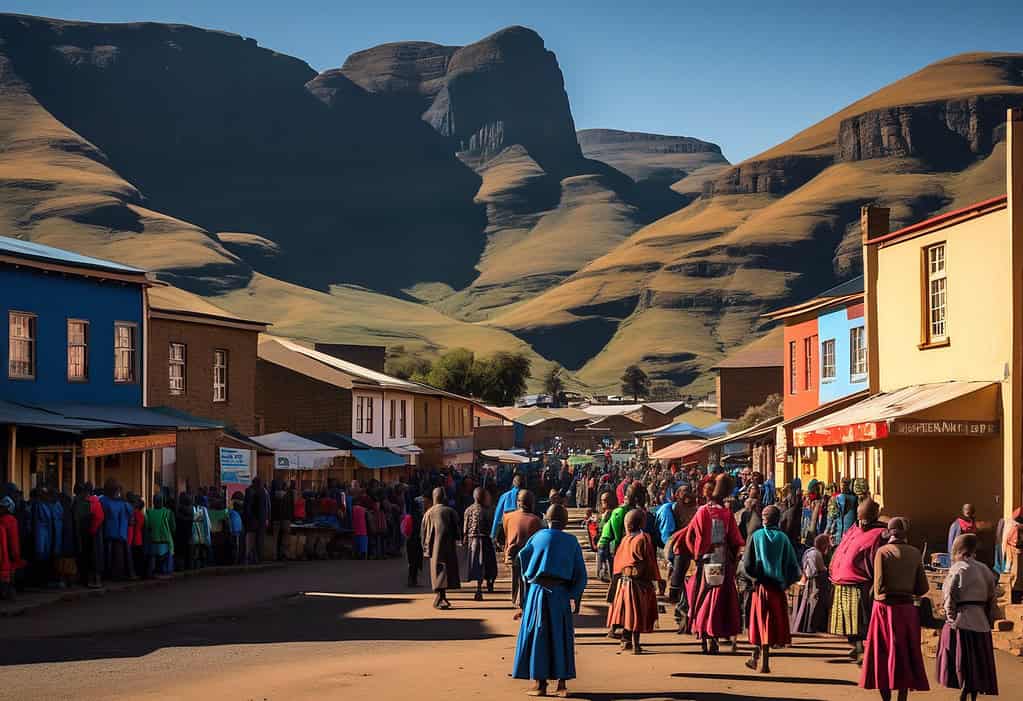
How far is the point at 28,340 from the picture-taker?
28125 mm

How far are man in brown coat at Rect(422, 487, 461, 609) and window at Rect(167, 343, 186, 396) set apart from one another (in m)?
18.8

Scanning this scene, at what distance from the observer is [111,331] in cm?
3098

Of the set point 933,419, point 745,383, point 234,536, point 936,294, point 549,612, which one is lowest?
point 234,536

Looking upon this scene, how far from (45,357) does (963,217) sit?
54.9 feet


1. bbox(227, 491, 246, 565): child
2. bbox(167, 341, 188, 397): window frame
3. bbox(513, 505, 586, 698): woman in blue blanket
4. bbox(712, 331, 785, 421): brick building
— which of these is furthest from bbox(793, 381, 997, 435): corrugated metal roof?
bbox(712, 331, 785, 421): brick building

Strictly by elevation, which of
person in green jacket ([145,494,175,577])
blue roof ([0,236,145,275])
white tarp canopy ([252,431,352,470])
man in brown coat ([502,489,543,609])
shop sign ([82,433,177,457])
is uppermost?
blue roof ([0,236,145,275])

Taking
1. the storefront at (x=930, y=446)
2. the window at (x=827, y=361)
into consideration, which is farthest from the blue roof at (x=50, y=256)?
the window at (x=827, y=361)

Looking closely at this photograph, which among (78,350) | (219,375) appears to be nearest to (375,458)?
(219,375)

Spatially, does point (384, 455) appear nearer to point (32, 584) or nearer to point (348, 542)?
point (348, 542)

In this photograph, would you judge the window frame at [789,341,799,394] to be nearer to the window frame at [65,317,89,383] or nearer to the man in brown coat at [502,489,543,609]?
the window frame at [65,317,89,383]

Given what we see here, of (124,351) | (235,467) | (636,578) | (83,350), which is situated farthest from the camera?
(235,467)

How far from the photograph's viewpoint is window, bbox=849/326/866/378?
34.9 metres

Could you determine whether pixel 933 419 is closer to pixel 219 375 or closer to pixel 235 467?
pixel 235 467

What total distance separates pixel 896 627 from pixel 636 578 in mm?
3501
